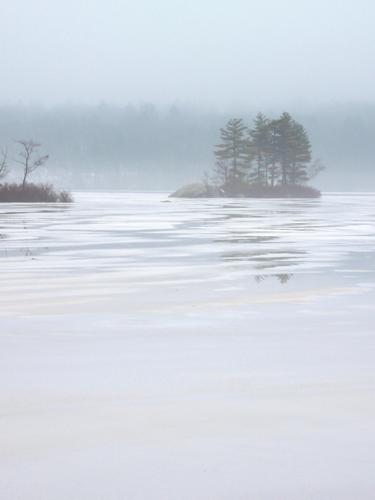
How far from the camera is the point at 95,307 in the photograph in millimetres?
8438

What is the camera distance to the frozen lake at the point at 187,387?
3533mm

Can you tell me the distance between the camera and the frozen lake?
3.53m

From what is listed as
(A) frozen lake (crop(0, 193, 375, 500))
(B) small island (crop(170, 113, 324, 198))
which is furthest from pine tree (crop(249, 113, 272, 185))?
(A) frozen lake (crop(0, 193, 375, 500))

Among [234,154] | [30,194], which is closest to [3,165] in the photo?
[30,194]

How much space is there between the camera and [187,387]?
500 cm

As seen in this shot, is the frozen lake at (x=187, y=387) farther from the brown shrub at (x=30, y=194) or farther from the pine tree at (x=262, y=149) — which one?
the pine tree at (x=262, y=149)

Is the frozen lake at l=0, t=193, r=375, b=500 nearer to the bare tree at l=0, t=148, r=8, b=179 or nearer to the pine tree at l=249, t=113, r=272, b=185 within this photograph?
the bare tree at l=0, t=148, r=8, b=179

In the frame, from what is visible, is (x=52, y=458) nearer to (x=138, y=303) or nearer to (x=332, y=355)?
(x=332, y=355)

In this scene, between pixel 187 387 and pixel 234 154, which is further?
pixel 234 154

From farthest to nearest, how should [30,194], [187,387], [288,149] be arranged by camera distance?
[288,149], [30,194], [187,387]

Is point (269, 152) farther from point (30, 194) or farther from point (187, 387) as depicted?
point (187, 387)

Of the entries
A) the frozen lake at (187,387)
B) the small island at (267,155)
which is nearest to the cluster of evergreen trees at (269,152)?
the small island at (267,155)

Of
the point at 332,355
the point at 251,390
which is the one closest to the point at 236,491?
the point at 251,390

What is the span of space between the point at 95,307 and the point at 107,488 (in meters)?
5.09
